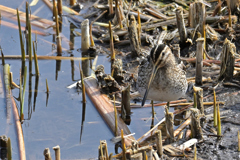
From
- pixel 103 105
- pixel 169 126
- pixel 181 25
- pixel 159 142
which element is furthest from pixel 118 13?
pixel 159 142

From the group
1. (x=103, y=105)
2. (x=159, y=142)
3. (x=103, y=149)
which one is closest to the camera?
(x=103, y=149)

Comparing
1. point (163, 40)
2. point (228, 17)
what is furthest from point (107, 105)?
point (228, 17)

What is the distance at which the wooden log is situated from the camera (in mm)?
5405

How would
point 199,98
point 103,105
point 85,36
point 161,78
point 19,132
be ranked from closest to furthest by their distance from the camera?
point 19,132
point 199,98
point 161,78
point 103,105
point 85,36

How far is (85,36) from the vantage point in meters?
7.24

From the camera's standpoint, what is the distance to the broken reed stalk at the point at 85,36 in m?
7.09

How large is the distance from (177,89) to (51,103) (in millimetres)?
1878

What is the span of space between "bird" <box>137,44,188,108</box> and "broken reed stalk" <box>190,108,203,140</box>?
26.2 inches

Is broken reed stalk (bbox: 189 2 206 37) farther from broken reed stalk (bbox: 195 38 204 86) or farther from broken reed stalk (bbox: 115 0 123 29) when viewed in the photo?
broken reed stalk (bbox: 115 0 123 29)

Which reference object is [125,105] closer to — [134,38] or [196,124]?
[196,124]

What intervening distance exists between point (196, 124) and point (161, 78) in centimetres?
88

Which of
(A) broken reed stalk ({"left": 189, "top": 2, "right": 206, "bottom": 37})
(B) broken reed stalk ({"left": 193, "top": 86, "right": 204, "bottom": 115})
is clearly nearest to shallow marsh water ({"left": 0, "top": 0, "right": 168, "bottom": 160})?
(B) broken reed stalk ({"left": 193, "top": 86, "right": 204, "bottom": 115})

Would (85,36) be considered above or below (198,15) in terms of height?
below

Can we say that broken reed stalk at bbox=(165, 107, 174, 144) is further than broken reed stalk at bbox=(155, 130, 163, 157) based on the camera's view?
Yes
